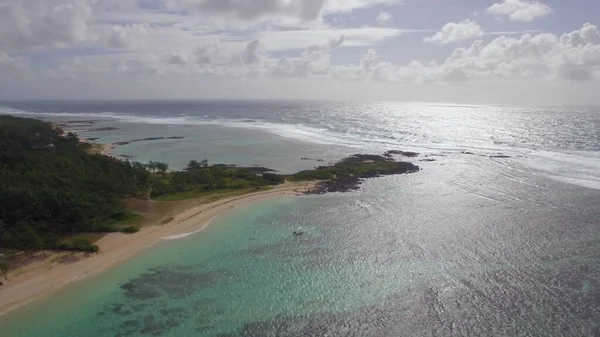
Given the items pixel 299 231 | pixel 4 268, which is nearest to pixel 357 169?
pixel 299 231

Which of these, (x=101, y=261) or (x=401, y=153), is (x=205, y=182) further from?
(x=401, y=153)

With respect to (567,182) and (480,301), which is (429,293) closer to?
(480,301)

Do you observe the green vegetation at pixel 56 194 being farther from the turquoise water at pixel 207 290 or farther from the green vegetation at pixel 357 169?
the green vegetation at pixel 357 169

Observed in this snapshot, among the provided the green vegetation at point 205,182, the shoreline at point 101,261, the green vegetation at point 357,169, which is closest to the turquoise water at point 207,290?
the shoreline at point 101,261

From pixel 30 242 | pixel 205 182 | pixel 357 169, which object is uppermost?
pixel 30 242

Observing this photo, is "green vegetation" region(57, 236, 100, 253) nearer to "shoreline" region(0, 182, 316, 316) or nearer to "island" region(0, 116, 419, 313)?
"island" region(0, 116, 419, 313)

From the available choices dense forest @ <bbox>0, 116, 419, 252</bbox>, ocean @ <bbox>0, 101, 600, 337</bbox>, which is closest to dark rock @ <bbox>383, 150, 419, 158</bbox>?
dense forest @ <bbox>0, 116, 419, 252</bbox>

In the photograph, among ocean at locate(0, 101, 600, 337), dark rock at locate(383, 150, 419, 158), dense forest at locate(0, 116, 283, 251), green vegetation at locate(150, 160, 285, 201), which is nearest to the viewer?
ocean at locate(0, 101, 600, 337)
